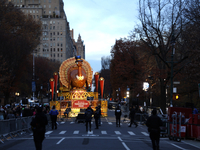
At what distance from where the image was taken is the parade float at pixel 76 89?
34.0 meters

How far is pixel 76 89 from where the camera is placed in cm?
3800

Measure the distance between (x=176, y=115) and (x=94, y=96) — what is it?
21.6 meters

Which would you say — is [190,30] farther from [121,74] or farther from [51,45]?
[51,45]

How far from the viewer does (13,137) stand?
17.4 metres

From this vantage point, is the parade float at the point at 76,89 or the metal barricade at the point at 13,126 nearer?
the metal barricade at the point at 13,126

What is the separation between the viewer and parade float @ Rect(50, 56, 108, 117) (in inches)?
1340

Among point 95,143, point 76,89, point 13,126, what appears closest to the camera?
point 95,143

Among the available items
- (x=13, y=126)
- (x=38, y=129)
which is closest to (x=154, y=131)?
(x=38, y=129)

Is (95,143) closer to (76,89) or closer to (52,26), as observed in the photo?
(76,89)

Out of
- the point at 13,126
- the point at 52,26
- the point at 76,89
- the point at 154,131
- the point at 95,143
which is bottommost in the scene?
the point at 95,143

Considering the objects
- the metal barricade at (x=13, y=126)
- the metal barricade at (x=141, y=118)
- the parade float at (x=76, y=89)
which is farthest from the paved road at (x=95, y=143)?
the parade float at (x=76, y=89)

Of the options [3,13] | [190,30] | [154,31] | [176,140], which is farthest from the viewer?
[3,13]

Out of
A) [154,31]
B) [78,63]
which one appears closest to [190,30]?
[154,31]

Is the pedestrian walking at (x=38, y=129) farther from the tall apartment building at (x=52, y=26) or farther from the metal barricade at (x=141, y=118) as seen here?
the tall apartment building at (x=52, y=26)
